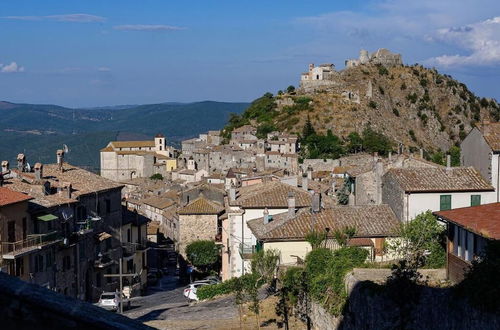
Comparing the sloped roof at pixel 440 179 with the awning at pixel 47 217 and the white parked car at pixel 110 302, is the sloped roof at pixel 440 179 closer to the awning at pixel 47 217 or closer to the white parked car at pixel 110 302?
the white parked car at pixel 110 302

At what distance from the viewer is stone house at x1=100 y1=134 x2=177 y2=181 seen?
142125mm

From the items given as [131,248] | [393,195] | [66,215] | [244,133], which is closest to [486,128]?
[393,195]

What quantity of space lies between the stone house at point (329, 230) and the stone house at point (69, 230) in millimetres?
10315

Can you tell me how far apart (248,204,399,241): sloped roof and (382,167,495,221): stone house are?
802 millimetres

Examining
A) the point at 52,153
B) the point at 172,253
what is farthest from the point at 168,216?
the point at 52,153

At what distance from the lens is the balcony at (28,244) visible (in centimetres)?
3130

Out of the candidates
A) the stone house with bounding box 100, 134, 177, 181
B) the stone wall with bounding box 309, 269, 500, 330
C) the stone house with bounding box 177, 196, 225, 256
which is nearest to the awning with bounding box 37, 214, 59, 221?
the stone wall with bounding box 309, 269, 500, 330

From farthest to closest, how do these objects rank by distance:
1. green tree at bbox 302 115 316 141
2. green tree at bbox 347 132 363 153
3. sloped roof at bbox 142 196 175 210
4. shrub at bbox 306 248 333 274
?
green tree at bbox 302 115 316 141 → green tree at bbox 347 132 363 153 → sloped roof at bbox 142 196 175 210 → shrub at bbox 306 248 333 274

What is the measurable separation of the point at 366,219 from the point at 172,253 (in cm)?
3811

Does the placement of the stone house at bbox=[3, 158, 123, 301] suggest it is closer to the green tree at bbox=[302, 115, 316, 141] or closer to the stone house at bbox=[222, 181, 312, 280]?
the stone house at bbox=[222, 181, 312, 280]

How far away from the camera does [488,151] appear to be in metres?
33.8

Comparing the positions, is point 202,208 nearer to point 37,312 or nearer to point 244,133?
point 37,312

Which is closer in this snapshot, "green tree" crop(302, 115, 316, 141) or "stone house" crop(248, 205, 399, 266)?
"stone house" crop(248, 205, 399, 266)

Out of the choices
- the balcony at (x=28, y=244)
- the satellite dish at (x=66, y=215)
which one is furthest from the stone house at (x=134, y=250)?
the balcony at (x=28, y=244)
